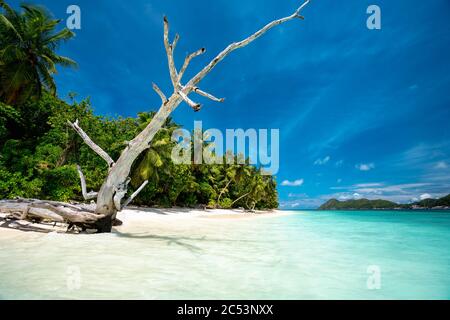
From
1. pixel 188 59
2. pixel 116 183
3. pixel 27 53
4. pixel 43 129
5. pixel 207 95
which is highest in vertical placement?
pixel 27 53

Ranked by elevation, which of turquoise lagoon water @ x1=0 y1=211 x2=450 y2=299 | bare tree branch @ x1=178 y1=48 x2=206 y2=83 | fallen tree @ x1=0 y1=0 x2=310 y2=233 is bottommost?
turquoise lagoon water @ x1=0 y1=211 x2=450 y2=299

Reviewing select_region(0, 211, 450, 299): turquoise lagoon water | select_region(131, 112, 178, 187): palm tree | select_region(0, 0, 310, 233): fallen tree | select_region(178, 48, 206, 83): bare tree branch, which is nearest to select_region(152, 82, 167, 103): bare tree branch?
select_region(0, 0, 310, 233): fallen tree

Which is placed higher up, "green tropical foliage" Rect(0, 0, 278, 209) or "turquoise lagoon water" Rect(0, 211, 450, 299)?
"green tropical foliage" Rect(0, 0, 278, 209)

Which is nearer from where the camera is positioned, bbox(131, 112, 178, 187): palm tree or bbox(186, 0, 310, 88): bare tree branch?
bbox(186, 0, 310, 88): bare tree branch

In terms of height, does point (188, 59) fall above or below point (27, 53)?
below

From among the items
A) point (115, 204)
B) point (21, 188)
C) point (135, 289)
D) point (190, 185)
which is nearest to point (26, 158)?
point (21, 188)

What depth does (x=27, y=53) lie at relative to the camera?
1597cm

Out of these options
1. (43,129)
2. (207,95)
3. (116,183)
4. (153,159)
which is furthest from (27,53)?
(207,95)

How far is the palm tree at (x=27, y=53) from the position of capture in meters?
14.9

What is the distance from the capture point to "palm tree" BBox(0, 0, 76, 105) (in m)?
14.9

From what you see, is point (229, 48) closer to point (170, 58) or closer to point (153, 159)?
point (170, 58)

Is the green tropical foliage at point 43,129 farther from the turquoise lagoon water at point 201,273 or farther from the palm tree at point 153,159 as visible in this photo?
the turquoise lagoon water at point 201,273

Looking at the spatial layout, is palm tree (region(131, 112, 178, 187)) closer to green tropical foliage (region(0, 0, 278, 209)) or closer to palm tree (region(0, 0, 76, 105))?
green tropical foliage (region(0, 0, 278, 209))

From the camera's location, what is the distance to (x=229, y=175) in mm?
38906
